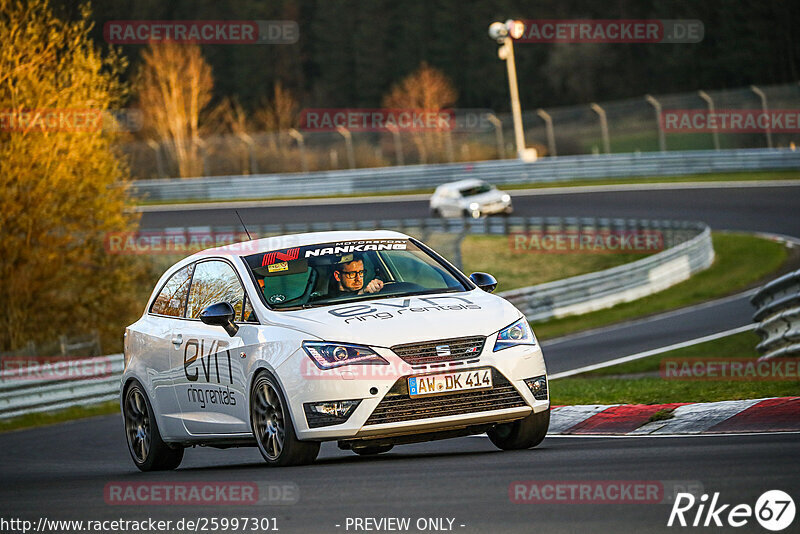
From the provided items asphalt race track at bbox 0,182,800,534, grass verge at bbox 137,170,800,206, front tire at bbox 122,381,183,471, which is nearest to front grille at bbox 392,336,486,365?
asphalt race track at bbox 0,182,800,534

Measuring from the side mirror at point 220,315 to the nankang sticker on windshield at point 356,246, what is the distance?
2.39 ft

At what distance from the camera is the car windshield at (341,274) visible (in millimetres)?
8695

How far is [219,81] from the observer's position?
347ft

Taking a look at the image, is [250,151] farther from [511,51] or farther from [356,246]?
[356,246]

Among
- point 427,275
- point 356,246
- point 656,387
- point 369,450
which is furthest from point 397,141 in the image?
point 427,275

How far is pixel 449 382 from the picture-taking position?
7.82m

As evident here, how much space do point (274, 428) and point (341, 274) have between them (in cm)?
127

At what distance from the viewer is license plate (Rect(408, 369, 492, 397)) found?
777 cm

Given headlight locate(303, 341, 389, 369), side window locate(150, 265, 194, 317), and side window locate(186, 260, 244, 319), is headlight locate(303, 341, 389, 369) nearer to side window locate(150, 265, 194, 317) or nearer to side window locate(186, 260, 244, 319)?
side window locate(186, 260, 244, 319)

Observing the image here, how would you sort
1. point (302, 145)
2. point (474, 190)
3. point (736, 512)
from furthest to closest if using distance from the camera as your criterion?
point (302, 145)
point (474, 190)
point (736, 512)

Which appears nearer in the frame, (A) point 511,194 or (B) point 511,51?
(A) point 511,194

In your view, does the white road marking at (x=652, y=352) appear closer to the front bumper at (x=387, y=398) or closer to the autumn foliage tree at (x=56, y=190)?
the front bumper at (x=387, y=398)

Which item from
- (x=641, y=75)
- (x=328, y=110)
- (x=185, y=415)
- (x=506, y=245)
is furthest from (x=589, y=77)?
(x=185, y=415)

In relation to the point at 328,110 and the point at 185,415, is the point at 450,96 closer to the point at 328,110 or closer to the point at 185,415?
the point at 328,110
